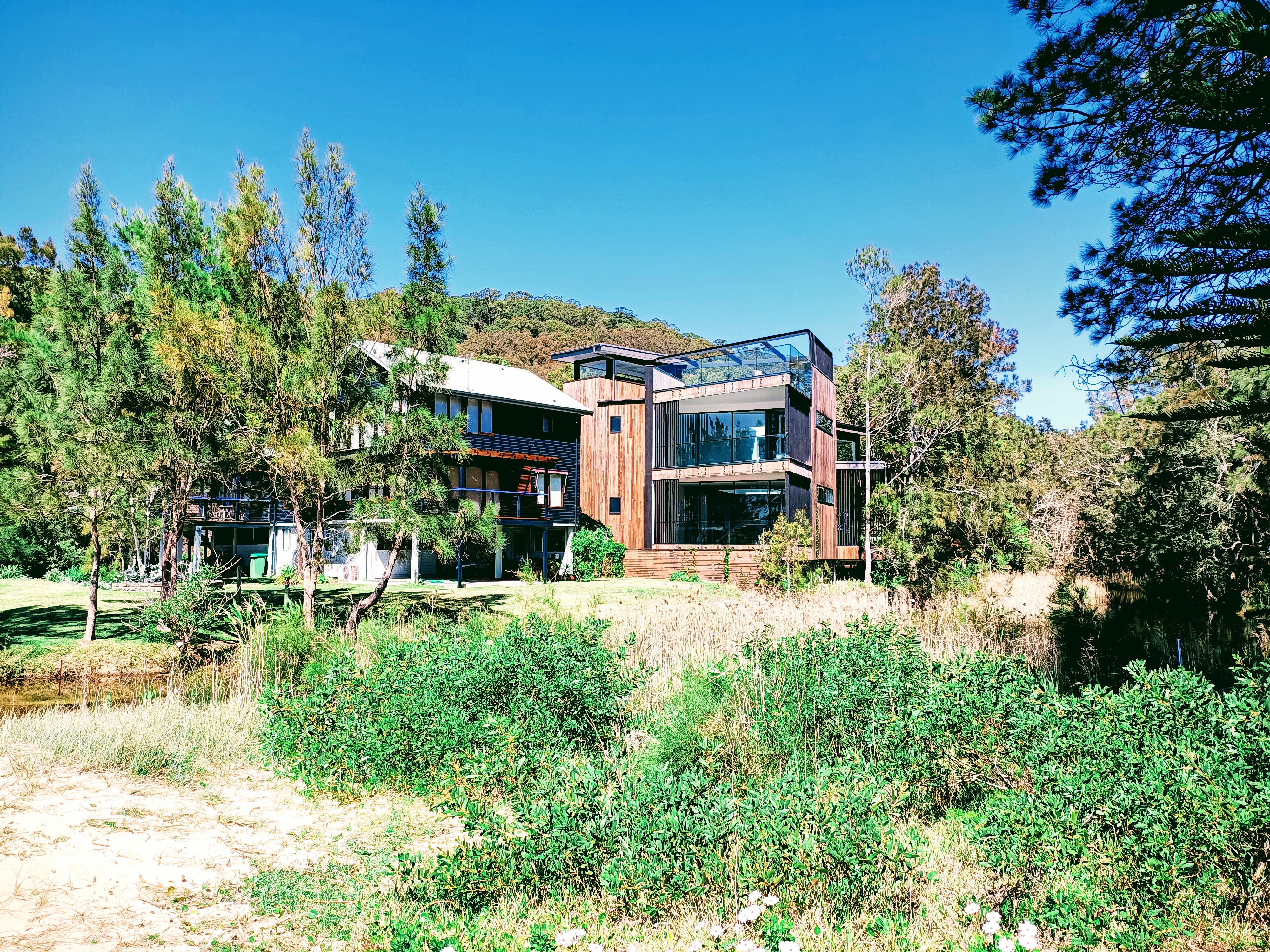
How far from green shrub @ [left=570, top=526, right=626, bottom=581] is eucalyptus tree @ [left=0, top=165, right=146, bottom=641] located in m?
15.3

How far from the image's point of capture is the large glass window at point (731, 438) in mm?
25375

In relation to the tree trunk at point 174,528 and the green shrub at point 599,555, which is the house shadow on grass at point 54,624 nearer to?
the tree trunk at point 174,528

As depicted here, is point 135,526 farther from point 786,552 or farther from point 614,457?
point 614,457

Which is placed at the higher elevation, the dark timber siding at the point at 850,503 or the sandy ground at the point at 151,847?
the dark timber siding at the point at 850,503

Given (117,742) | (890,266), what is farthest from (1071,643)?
(890,266)

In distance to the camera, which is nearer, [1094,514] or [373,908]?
[373,908]

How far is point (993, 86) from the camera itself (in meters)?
6.34

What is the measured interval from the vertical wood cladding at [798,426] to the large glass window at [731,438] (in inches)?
8.6

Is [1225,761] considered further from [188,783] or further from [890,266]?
[890,266]

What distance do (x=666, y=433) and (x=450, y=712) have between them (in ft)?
72.0

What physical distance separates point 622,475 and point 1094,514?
15.3 meters

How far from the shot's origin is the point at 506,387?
2889 centimetres

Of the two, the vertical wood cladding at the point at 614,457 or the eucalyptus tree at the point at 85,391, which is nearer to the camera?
the eucalyptus tree at the point at 85,391

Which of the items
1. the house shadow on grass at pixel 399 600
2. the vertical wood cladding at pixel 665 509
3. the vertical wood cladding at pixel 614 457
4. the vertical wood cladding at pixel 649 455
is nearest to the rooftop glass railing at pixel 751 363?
the vertical wood cladding at pixel 649 455
